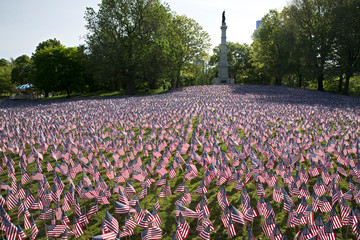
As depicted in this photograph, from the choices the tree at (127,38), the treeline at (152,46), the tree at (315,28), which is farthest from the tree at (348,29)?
the tree at (127,38)

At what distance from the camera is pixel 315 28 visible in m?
41.3

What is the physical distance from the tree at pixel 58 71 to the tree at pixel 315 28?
39.4 metres

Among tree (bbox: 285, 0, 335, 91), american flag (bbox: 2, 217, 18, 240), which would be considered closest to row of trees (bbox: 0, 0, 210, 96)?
tree (bbox: 285, 0, 335, 91)

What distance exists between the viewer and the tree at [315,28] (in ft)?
130

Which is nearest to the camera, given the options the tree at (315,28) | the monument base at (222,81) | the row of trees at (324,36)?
the row of trees at (324,36)

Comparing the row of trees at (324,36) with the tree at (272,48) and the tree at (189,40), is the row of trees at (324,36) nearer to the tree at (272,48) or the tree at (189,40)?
the tree at (272,48)

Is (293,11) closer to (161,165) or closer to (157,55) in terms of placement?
(157,55)

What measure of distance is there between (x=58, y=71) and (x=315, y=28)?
4469 cm

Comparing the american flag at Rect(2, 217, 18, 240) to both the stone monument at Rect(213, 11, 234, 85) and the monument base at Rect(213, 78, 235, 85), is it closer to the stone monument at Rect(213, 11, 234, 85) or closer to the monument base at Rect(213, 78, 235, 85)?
the monument base at Rect(213, 78, 235, 85)

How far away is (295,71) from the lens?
51.3 metres

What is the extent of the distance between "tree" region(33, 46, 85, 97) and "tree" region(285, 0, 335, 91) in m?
39.4

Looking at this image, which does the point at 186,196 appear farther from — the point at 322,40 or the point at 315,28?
the point at 315,28

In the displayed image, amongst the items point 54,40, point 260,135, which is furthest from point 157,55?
point 54,40

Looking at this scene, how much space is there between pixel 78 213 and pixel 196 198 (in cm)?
297
